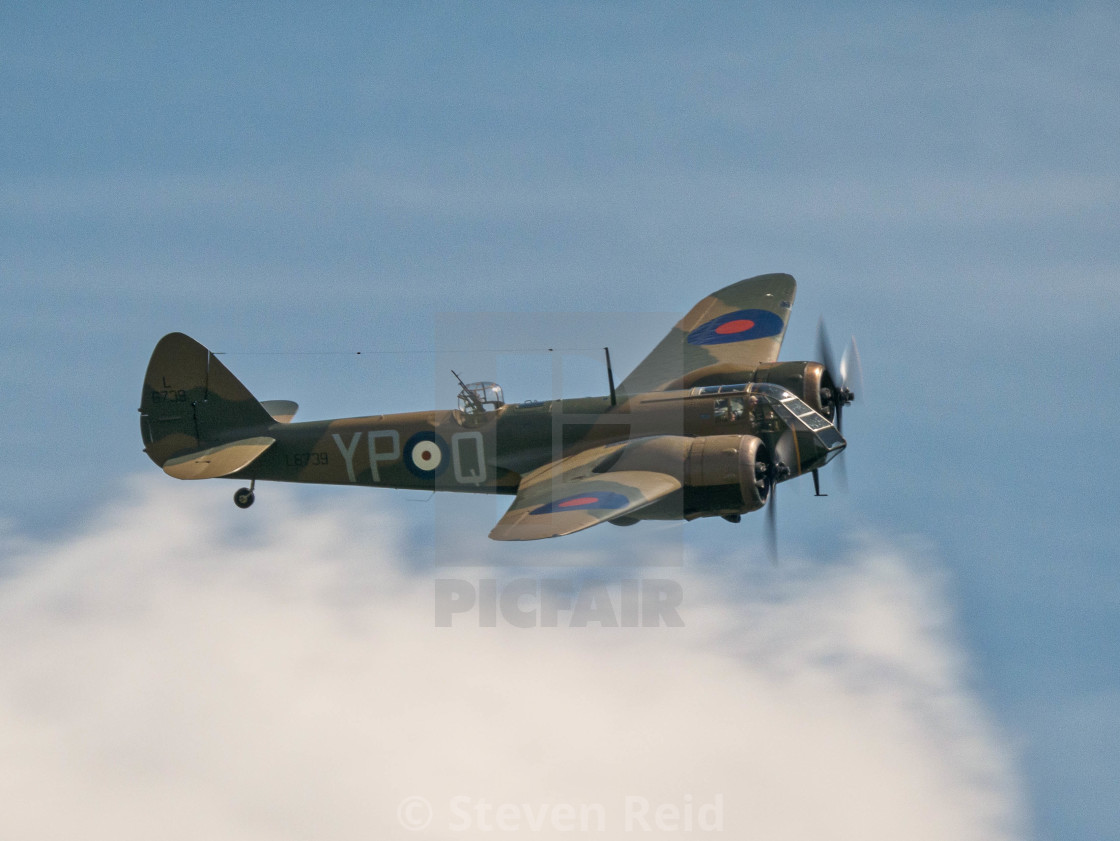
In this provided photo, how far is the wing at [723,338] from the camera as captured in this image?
26.7 metres

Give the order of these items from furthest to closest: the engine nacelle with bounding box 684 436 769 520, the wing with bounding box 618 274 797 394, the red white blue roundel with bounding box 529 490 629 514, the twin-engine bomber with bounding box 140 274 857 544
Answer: the wing with bounding box 618 274 797 394, the twin-engine bomber with bounding box 140 274 857 544, the engine nacelle with bounding box 684 436 769 520, the red white blue roundel with bounding box 529 490 629 514

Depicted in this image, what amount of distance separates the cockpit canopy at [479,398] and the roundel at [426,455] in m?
1.02

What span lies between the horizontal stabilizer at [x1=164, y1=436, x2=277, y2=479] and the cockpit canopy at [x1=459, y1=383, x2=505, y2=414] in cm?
511

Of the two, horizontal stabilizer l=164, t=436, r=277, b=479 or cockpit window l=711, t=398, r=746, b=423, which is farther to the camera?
horizontal stabilizer l=164, t=436, r=277, b=479

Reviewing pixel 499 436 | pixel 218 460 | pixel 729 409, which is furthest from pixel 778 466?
pixel 218 460

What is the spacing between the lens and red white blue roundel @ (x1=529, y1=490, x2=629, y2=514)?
19188 millimetres

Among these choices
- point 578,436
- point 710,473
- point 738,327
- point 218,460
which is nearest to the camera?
point 710,473

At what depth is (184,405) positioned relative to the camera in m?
26.2

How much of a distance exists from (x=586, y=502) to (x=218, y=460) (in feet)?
33.2

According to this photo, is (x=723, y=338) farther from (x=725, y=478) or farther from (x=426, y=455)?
(x=725, y=478)

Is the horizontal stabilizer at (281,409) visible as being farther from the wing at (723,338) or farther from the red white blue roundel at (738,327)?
the red white blue roundel at (738,327)

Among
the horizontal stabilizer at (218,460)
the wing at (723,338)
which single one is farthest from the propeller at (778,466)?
the horizontal stabilizer at (218,460)

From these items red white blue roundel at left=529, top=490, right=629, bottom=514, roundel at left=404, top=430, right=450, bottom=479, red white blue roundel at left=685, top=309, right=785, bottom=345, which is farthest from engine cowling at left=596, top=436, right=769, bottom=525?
red white blue roundel at left=685, top=309, right=785, bottom=345

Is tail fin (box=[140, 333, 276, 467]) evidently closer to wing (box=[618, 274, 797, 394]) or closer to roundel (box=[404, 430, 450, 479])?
roundel (box=[404, 430, 450, 479])
